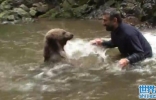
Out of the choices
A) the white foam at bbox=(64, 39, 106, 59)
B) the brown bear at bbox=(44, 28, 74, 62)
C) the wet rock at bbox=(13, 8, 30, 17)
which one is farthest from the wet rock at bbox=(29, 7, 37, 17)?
the brown bear at bbox=(44, 28, 74, 62)

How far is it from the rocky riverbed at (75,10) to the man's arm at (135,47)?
19.4ft

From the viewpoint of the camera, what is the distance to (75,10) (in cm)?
1592

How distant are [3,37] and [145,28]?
16.0ft

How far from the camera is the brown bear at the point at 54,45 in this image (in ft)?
24.1

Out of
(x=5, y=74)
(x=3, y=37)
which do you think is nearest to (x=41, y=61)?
(x=5, y=74)

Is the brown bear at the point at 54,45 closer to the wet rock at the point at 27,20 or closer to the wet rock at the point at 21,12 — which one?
the wet rock at the point at 27,20

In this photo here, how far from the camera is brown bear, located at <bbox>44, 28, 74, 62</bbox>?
7.34 meters

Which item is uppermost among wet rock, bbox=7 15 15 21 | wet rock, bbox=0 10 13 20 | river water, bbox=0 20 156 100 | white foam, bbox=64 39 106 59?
wet rock, bbox=0 10 13 20

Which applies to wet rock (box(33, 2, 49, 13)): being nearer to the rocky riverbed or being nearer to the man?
the rocky riverbed

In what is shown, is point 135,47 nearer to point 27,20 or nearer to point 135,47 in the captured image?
point 135,47

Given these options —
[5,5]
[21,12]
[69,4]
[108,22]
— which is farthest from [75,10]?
[108,22]

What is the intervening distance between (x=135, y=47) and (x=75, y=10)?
30.6 feet

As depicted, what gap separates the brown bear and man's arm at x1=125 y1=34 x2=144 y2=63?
136 cm

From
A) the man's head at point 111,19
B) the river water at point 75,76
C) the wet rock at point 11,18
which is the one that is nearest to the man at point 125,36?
the man's head at point 111,19
